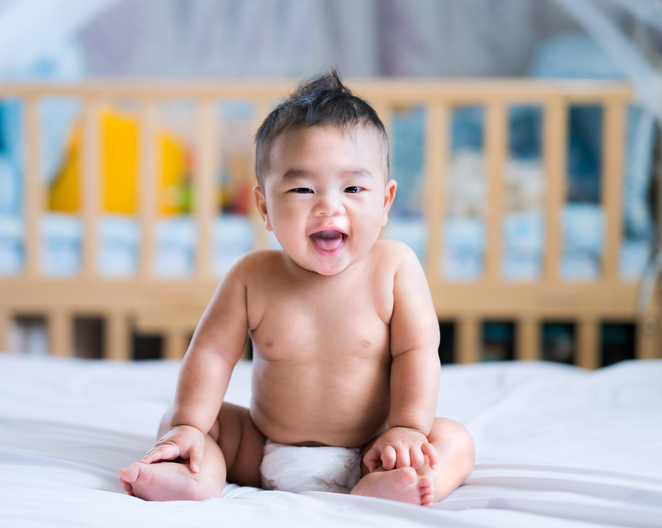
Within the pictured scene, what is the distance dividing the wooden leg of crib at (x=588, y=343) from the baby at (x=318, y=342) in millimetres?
1195

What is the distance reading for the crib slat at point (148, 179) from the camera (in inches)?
67.6

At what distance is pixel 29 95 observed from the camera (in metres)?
1.75

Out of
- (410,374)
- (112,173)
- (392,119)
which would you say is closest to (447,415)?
(410,374)

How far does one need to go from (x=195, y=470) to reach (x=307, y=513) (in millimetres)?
120

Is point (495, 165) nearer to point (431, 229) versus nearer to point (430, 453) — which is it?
point (431, 229)

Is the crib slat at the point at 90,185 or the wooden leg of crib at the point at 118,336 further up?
the crib slat at the point at 90,185

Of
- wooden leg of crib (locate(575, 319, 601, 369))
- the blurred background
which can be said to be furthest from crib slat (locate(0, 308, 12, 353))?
wooden leg of crib (locate(575, 319, 601, 369))

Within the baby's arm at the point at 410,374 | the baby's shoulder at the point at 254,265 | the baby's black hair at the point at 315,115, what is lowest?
the baby's arm at the point at 410,374

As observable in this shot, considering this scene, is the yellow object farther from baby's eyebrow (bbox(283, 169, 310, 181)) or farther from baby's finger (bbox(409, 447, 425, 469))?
baby's finger (bbox(409, 447, 425, 469))

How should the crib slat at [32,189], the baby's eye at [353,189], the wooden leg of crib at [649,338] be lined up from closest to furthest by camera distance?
the baby's eye at [353,189], the wooden leg of crib at [649,338], the crib slat at [32,189]

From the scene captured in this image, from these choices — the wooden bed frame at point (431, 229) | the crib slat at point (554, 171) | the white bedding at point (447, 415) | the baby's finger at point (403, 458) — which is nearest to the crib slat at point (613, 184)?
the wooden bed frame at point (431, 229)

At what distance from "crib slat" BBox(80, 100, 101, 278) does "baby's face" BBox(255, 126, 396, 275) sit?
128 centimetres

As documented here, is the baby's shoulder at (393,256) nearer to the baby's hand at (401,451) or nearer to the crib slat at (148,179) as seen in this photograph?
the baby's hand at (401,451)

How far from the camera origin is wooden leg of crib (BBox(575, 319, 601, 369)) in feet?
5.50
